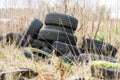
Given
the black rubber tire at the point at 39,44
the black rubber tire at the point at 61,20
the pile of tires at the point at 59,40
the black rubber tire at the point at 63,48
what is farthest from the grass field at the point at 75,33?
the black rubber tire at the point at 61,20

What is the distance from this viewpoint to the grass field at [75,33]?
14.9ft

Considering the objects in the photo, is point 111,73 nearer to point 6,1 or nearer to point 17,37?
point 17,37

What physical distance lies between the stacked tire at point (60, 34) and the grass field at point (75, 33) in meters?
0.57

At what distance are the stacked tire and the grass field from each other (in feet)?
1.87

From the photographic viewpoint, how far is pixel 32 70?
4.37 metres

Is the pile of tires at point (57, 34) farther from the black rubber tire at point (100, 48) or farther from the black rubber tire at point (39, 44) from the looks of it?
the black rubber tire at point (100, 48)

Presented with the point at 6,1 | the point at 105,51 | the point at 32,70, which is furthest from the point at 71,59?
the point at 6,1

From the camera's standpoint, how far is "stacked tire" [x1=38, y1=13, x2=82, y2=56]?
6.65m

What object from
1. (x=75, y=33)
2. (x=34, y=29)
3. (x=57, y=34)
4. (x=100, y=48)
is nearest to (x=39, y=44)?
(x=57, y=34)

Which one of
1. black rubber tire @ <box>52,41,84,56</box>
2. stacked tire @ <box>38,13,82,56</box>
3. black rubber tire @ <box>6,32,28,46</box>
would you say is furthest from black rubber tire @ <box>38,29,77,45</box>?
black rubber tire @ <box>6,32,28,46</box>

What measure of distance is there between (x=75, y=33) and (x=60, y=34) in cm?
156

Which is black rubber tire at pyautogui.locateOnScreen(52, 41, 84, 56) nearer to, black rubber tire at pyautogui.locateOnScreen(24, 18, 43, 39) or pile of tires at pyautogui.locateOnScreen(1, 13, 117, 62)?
pile of tires at pyautogui.locateOnScreen(1, 13, 117, 62)

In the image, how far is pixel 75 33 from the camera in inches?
331

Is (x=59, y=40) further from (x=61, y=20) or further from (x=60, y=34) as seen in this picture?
(x=61, y=20)
